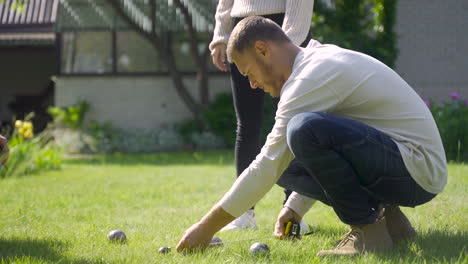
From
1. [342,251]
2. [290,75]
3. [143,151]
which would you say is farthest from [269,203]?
[143,151]

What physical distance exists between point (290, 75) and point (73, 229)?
1.94 metres

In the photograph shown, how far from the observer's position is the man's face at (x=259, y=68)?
2.57 m

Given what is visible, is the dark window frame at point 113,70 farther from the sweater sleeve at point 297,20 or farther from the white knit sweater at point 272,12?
the sweater sleeve at point 297,20

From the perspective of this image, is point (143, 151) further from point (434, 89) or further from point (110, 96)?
point (434, 89)

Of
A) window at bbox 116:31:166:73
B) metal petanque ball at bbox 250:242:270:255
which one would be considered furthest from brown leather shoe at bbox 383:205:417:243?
window at bbox 116:31:166:73

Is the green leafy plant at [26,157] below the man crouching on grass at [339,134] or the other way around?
below

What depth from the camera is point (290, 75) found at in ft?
8.45

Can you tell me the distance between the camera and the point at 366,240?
105 inches

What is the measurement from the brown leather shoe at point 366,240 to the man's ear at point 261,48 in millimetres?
911

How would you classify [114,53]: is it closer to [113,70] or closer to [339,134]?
[113,70]

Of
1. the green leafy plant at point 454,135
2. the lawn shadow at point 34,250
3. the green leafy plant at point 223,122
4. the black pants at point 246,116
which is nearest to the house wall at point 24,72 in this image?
the green leafy plant at point 223,122

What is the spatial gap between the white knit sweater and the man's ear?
874 millimetres

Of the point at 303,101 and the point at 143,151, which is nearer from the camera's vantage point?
the point at 303,101

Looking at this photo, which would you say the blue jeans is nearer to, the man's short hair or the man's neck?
the man's neck
